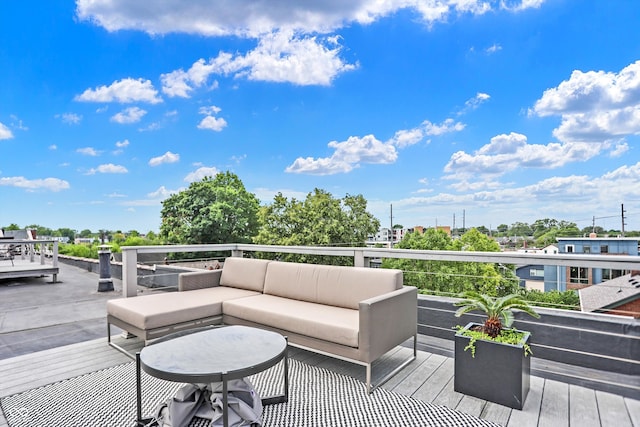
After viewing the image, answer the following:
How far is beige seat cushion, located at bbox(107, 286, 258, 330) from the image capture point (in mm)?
3182

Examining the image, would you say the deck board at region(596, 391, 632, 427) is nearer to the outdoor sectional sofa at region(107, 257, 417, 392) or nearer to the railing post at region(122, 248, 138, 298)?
the outdoor sectional sofa at region(107, 257, 417, 392)

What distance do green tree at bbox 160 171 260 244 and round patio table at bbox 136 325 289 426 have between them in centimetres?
1366

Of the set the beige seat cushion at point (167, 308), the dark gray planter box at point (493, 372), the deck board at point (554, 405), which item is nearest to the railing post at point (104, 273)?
the beige seat cushion at point (167, 308)

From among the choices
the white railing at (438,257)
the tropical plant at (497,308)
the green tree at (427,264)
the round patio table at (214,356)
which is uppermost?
the white railing at (438,257)

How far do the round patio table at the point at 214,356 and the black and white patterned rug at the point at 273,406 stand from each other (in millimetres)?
195

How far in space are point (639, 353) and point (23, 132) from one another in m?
15.3

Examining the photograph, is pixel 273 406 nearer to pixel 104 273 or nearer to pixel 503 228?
pixel 104 273

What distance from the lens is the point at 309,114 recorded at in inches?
527

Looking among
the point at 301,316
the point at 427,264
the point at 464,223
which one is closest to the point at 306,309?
the point at 301,316

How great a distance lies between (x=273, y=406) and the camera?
7.93 ft

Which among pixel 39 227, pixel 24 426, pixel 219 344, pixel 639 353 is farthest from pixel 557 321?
pixel 39 227

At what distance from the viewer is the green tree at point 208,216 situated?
15945mm

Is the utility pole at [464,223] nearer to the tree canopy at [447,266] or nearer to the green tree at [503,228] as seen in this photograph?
the tree canopy at [447,266]

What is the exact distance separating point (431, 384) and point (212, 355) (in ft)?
5.36
